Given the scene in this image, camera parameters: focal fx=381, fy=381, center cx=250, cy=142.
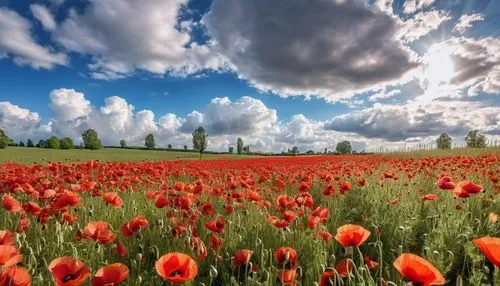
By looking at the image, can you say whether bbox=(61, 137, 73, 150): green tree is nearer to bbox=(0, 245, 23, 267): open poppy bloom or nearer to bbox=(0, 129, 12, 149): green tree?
bbox=(0, 129, 12, 149): green tree

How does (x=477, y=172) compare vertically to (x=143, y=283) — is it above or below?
above

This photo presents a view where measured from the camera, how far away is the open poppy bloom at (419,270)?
154 cm

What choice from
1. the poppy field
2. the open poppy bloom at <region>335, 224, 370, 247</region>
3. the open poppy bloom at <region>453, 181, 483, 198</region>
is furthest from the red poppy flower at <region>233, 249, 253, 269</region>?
the open poppy bloom at <region>453, 181, 483, 198</region>

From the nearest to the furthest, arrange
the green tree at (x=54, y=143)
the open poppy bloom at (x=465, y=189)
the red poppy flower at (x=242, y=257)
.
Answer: the red poppy flower at (x=242, y=257)
the open poppy bloom at (x=465, y=189)
the green tree at (x=54, y=143)

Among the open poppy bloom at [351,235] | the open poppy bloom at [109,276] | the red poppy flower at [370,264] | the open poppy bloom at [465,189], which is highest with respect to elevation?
the open poppy bloom at [465,189]

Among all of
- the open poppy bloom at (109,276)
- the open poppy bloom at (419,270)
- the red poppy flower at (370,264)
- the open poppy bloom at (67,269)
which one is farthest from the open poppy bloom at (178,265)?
the red poppy flower at (370,264)

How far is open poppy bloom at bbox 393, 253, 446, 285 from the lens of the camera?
60.8 inches

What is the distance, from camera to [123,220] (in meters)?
4.62

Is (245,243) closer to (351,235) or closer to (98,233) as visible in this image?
(98,233)

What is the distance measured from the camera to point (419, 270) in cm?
158

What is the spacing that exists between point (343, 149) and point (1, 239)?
336ft

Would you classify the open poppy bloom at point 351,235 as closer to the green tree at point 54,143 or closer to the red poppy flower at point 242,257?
the red poppy flower at point 242,257

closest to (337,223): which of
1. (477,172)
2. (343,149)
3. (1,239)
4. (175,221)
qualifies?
(175,221)

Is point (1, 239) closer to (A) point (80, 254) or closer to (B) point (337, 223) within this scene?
(A) point (80, 254)
